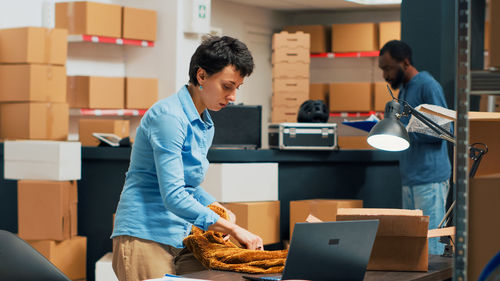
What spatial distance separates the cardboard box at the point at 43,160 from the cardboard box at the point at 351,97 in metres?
3.90

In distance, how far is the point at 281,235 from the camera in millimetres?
4477

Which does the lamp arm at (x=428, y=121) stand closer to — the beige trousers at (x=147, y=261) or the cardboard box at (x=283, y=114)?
the beige trousers at (x=147, y=261)

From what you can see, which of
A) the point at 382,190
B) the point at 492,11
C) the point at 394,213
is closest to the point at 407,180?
the point at 382,190

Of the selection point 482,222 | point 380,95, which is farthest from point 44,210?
point 380,95

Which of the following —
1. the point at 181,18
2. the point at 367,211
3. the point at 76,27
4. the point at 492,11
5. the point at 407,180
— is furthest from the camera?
the point at 181,18

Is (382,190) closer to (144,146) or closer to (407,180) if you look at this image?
(407,180)

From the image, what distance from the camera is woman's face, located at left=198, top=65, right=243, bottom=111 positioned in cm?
201

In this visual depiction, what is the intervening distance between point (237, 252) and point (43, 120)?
372 cm

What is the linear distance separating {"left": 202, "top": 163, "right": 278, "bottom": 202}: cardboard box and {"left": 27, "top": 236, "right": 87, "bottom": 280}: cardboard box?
35.8 inches

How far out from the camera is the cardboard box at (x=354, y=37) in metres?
7.78

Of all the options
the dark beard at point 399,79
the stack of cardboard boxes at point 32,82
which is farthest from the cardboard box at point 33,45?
the dark beard at point 399,79

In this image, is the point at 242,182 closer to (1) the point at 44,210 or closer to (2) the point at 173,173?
(1) the point at 44,210

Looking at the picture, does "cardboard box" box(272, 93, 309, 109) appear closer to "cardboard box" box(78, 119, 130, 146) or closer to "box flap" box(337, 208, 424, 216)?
"cardboard box" box(78, 119, 130, 146)

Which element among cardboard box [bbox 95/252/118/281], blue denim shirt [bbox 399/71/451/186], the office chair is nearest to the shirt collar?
the office chair
